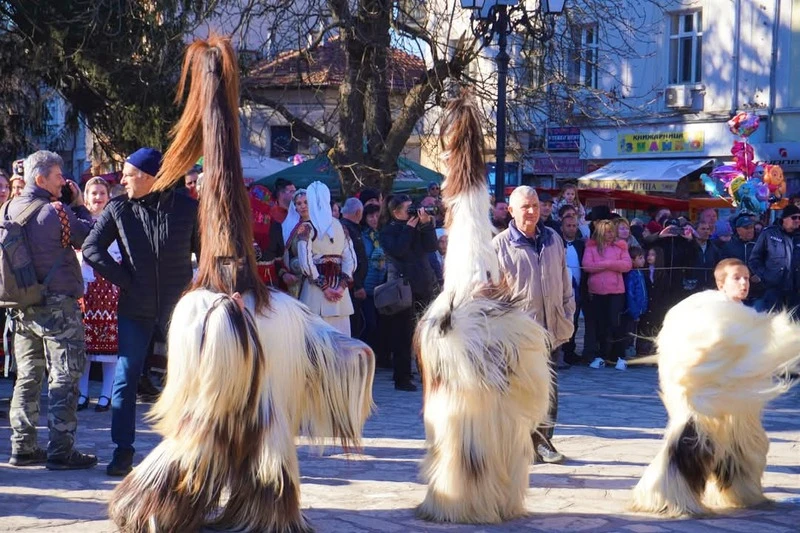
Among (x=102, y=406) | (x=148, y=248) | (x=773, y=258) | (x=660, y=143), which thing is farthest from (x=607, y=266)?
(x=660, y=143)

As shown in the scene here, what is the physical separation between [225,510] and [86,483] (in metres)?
1.57

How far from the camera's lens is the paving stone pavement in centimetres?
594

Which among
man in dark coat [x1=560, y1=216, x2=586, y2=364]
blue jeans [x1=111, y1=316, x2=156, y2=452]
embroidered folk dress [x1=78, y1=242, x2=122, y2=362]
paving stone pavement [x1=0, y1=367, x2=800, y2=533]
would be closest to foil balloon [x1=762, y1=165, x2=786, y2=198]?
man in dark coat [x1=560, y1=216, x2=586, y2=364]

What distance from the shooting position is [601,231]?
1388cm

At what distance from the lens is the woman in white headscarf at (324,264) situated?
10.2m

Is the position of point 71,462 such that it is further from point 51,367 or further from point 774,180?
point 774,180

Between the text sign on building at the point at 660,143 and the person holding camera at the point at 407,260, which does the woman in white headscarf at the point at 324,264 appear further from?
the text sign on building at the point at 660,143

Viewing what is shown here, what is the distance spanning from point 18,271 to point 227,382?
2418mm

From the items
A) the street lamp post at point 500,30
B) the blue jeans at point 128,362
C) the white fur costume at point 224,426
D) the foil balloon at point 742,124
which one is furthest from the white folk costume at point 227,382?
the foil balloon at point 742,124

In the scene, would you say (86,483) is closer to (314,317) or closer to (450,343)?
(314,317)

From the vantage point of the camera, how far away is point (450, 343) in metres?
5.84

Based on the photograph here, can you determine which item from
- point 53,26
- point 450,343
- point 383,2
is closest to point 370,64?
point 383,2

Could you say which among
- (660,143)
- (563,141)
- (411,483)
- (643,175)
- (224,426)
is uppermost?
(563,141)

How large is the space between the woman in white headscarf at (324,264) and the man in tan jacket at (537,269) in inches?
115
